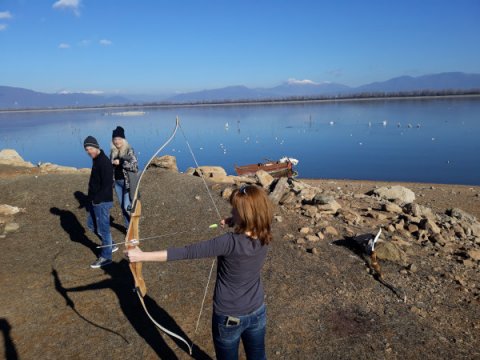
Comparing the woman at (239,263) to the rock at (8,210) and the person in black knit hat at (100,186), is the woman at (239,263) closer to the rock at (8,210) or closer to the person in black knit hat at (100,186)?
the person in black knit hat at (100,186)

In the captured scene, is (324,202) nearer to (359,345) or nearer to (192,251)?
(359,345)

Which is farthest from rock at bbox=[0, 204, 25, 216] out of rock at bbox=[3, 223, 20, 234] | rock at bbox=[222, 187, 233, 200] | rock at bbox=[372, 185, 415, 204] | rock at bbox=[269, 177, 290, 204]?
rock at bbox=[372, 185, 415, 204]

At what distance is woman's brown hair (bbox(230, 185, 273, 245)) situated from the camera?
274 centimetres

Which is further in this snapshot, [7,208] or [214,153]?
[214,153]

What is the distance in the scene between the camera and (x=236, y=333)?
120 inches

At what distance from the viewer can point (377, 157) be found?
45062 mm

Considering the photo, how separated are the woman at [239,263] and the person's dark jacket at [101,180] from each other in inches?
158

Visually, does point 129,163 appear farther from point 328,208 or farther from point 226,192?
point 328,208

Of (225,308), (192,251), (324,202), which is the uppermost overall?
(192,251)

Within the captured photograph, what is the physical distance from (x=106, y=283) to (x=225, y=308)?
451cm

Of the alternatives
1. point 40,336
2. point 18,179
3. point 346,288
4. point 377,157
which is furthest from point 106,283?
point 377,157

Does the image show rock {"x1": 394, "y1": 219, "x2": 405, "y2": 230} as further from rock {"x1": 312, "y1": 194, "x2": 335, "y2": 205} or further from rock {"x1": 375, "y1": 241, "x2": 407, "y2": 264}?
rock {"x1": 375, "y1": 241, "x2": 407, "y2": 264}

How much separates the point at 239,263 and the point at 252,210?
468mm

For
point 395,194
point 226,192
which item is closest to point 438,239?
point 226,192
